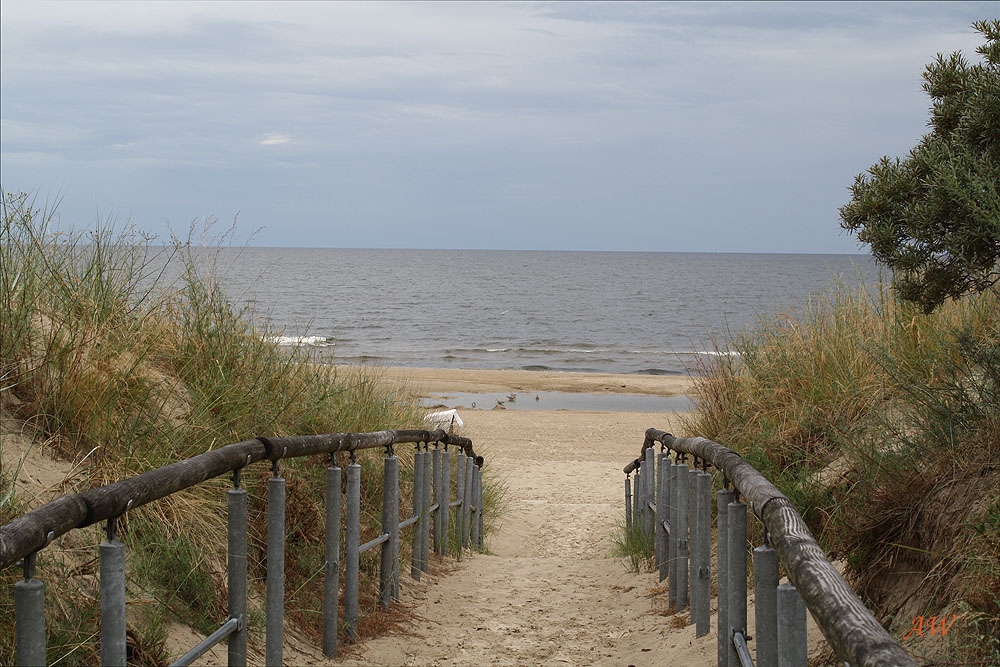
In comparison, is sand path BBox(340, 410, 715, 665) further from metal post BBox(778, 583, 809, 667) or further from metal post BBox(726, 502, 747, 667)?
metal post BBox(778, 583, 809, 667)

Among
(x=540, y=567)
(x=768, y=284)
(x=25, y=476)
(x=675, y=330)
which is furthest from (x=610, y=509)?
(x=768, y=284)

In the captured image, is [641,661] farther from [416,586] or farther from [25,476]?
[25,476]

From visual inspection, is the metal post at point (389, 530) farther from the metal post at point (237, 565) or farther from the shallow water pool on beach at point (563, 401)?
the shallow water pool on beach at point (563, 401)

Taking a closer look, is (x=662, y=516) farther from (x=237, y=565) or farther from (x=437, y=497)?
(x=237, y=565)

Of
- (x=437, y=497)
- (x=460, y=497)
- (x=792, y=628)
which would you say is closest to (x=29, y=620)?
(x=792, y=628)

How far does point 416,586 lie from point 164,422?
260cm

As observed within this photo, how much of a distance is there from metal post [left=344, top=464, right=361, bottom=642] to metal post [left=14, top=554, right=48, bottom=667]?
2978 mm

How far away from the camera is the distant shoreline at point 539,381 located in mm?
29703

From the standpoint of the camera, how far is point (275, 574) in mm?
4031

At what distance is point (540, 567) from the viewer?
27.8 ft

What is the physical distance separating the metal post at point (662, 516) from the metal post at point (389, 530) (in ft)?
6.81

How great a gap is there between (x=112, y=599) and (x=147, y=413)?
2551mm

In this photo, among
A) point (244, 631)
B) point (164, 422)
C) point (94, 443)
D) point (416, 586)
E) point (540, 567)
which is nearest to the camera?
point (244, 631)

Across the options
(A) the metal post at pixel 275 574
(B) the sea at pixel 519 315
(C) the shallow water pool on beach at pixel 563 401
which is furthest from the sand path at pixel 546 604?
(C) the shallow water pool on beach at pixel 563 401
